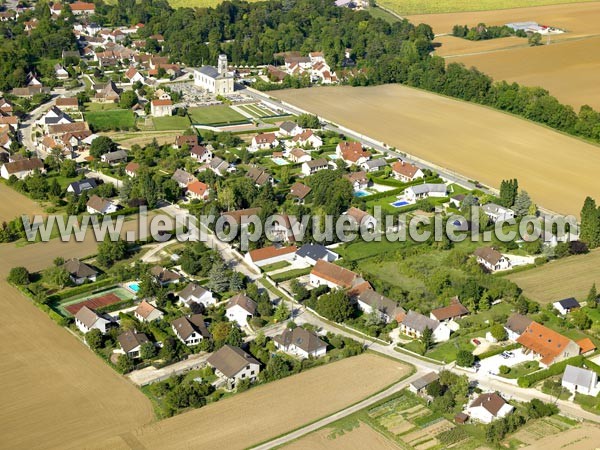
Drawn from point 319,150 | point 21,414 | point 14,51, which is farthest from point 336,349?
point 14,51

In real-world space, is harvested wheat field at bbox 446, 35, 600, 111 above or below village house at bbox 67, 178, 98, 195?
above

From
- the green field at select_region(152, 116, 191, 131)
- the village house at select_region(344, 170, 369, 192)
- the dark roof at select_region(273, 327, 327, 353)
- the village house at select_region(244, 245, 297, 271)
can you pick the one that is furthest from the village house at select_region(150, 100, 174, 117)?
the dark roof at select_region(273, 327, 327, 353)

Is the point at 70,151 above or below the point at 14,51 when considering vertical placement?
below

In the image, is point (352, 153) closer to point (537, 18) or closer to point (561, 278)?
point (561, 278)

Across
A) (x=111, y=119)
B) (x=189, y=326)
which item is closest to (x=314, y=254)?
(x=189, y=326)

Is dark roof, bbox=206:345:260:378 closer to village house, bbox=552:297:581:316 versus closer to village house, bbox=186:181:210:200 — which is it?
village house, bbox=552:297:581:316

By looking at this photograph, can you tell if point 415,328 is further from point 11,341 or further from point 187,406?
point 11,341

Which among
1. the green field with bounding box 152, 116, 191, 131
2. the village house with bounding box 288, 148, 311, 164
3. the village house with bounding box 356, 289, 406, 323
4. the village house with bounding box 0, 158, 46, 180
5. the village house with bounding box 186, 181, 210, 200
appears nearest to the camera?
the village house with bounding box 356, 289, 406, 323
